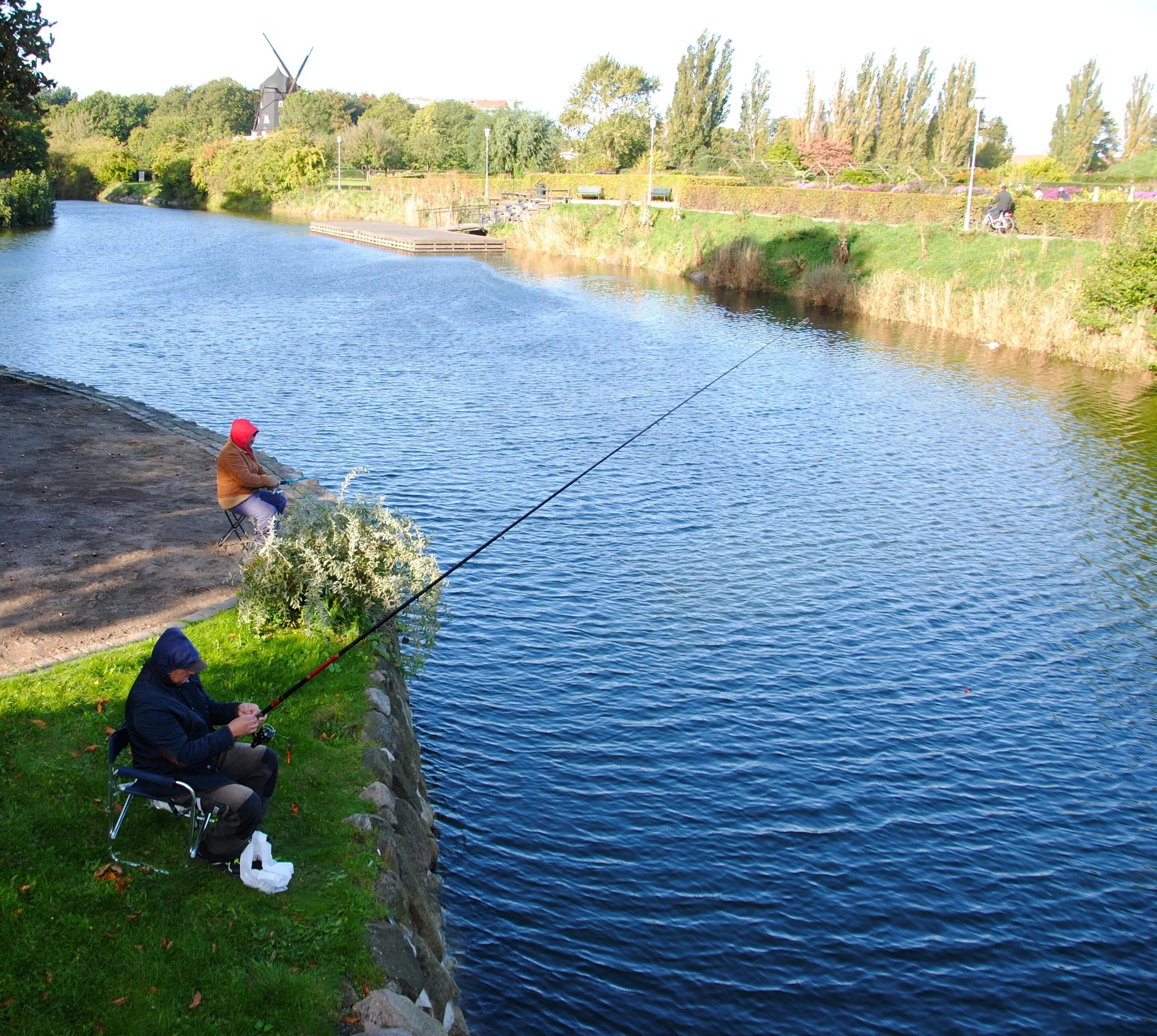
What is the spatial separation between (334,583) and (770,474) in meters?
11.1

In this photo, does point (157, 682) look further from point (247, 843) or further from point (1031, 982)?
Answer: point (1031, 982)

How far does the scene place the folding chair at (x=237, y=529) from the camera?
11.0 metres

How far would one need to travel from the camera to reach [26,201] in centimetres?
6003

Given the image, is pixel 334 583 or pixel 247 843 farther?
pixel 334 583

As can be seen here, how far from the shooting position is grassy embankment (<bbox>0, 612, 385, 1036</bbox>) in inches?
196

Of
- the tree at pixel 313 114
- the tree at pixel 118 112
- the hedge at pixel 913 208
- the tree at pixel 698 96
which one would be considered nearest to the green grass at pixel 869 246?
the hedge at pixel 913 208

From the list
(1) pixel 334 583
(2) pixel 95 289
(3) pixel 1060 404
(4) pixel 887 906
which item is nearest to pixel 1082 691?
(4) pixel 887 906

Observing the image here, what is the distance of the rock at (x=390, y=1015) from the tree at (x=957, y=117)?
267 feet

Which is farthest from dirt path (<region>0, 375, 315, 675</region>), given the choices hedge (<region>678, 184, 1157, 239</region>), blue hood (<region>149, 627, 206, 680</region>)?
hedge (<region>678, 184, 1157, 239</region>)

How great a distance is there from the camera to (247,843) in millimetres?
6016

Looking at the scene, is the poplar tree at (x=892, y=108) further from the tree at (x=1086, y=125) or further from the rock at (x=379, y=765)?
the rock at (x=379, y=765)

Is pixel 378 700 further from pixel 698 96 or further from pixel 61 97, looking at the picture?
pixel 61 97

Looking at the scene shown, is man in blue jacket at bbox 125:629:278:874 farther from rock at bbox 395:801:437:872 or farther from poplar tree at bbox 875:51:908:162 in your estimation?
poplar tree at bbox 875:51:908:162

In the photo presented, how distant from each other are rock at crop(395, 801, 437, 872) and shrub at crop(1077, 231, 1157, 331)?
27685 mm
